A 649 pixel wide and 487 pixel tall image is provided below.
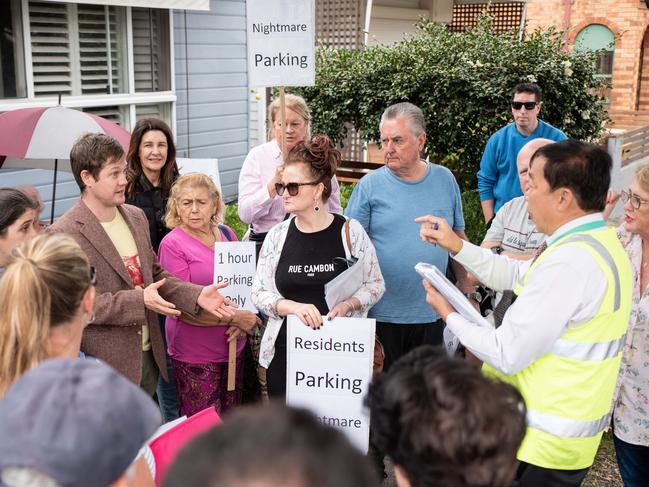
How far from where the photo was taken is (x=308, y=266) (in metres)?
4.05

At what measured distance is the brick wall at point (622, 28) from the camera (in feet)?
83.2

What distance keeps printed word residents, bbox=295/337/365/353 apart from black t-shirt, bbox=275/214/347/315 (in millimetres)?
184

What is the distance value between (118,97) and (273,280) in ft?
19.1

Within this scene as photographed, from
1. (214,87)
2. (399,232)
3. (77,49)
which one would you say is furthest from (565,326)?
(214,87)

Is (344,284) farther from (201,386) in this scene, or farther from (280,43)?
(280,43)

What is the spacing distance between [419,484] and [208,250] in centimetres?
321

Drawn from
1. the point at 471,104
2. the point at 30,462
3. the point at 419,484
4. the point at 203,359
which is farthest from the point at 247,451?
the point at 471,104

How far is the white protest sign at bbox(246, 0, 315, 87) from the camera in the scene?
17.5 feet

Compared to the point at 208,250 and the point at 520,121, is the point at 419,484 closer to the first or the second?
the point at 208,250

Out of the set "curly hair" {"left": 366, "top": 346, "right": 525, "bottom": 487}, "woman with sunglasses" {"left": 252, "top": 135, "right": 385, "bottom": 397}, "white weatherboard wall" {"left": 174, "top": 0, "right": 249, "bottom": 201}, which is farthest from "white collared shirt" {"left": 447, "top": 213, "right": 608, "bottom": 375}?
"white weatherboard wall" {"left": 174, "top": 0, "right": 249, "bottom": 201}

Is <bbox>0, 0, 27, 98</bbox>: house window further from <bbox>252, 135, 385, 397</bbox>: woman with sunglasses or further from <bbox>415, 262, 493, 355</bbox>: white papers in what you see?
<bbox>415, 262, 493, 355</bbox>: white papers

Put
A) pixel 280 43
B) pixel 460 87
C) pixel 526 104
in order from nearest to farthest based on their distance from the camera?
1. pixel 280 43
2. pixel 526 104
3. pixel 460 87

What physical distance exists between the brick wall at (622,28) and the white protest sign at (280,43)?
22.1 metres

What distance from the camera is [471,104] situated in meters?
10.5
